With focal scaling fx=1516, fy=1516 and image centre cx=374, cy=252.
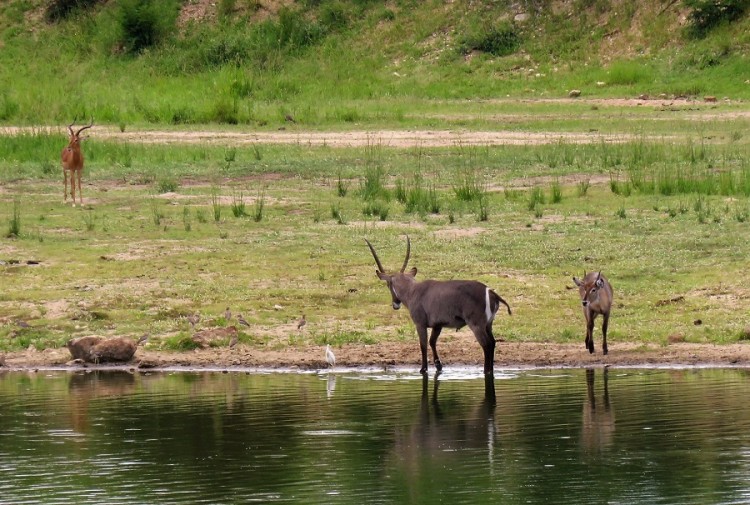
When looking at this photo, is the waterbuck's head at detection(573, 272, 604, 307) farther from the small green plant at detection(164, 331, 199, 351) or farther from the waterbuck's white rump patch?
the small green plant at detection(164, 331, 199, 351)

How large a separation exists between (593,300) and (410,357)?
1.53 m

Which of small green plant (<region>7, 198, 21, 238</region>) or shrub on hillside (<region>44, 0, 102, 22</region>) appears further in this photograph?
shrub on hillside (<region>44, 0, 102, 22</region>)

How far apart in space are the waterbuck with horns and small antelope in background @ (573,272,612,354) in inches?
30.5

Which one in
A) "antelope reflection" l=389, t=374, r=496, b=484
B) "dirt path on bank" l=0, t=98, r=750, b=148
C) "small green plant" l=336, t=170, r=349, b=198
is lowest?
"antelope reflection" l=389, t=374, r=496, b=484

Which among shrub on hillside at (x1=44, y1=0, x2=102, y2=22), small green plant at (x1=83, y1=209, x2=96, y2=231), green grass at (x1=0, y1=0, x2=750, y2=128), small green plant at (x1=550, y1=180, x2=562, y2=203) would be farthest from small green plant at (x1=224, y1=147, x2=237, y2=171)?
shrub on hillside at (x1=44, y1=0, x2=102, y2=22)

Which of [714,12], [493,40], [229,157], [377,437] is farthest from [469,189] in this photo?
[493,40]

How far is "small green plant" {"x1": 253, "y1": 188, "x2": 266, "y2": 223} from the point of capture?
17516mm

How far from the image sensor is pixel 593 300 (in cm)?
1167

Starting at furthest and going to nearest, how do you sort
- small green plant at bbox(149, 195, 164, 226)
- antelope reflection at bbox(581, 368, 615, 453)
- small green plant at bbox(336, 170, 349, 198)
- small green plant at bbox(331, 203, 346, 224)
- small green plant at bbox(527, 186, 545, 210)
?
small green plant at bbox(336, 170, 349, 198) < small green plant at bbox(527, 186, 545, 210) < small green plant at bbox(331, 203, 346, 224) < small green plant at bbox(149, 195, 164, 226) < antelope reflection at bbox(581, 368, 615, 453)

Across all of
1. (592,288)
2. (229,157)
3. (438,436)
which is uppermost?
(229,157)

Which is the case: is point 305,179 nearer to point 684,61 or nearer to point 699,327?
point 699,327

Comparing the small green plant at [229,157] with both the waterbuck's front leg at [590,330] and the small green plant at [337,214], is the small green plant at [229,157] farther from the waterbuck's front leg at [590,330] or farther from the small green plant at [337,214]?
the waterbuck's front leg at [590,330]

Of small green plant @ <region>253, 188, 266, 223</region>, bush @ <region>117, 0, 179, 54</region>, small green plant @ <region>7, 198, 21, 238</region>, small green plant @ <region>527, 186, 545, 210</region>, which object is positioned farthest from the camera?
bush @ <region>117, 0, 179, 54</region>

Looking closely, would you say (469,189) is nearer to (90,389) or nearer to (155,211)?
(155,211)
